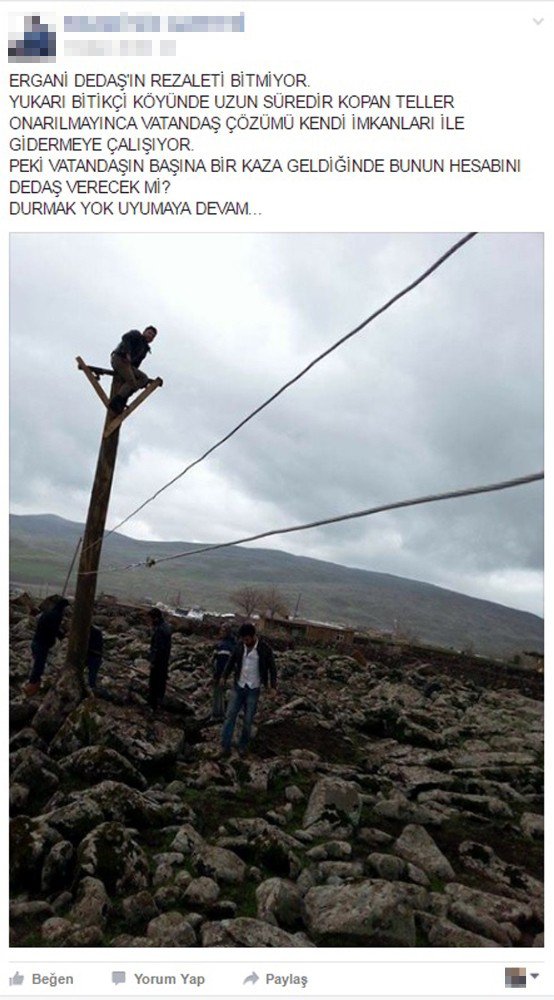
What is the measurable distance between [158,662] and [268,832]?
383cm

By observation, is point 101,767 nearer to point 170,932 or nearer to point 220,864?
point 220,864

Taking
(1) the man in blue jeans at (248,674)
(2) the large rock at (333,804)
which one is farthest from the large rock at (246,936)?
(1) the man in blue jeans at (248,674)

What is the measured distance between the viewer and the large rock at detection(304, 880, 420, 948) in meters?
3.73

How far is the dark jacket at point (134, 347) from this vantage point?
26.0 feet

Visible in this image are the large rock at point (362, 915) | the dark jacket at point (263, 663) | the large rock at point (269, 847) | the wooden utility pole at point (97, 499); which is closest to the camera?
the large rock at point (362, 915)

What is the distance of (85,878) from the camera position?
385 centimetres

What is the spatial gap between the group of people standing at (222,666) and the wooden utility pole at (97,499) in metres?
0.53

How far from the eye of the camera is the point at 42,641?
824 centimetres

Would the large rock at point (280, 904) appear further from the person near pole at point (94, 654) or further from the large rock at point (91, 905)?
the person near pole at point (94, 654)

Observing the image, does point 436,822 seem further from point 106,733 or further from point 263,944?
point 106,733

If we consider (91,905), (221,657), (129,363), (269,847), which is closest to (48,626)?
(221,657)

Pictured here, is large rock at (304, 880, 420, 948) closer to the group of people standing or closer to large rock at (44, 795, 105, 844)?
large rock at (44, 795, 105, 844)

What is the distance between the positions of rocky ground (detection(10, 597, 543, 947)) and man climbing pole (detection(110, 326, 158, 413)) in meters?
4.03

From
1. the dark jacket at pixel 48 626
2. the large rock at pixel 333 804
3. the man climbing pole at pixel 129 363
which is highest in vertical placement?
the man climbing pole at pixel 129 363
